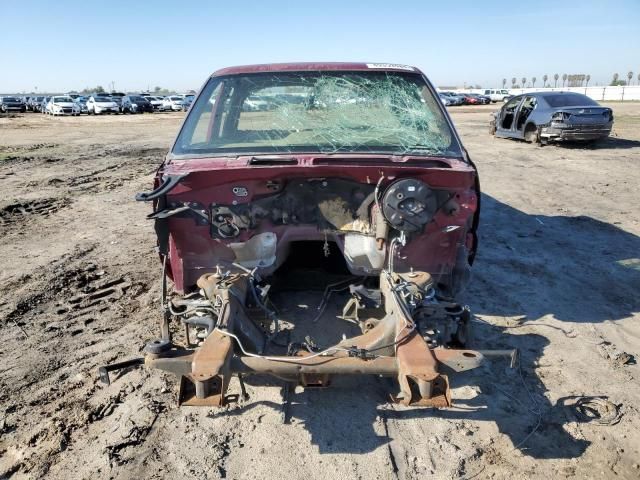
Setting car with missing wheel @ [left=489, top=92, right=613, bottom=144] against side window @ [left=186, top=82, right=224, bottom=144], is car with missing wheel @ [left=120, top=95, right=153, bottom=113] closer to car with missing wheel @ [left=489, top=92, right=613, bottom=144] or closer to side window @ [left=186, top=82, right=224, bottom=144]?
car with missing wheel @ [left=489, top=92, right=613, bottom=144]

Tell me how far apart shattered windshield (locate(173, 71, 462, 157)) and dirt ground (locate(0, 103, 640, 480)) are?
5.30 feet

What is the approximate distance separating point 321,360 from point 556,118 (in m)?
12.8

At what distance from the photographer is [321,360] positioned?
8.43ft

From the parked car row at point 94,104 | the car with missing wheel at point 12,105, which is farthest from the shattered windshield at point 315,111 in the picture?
the car with missing wheel at point 12,105

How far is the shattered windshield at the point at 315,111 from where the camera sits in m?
3.75

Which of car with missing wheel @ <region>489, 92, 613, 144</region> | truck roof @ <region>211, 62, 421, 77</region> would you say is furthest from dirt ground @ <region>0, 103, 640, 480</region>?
car with missing wheel @ <region>489, 92, 613, 144</region>

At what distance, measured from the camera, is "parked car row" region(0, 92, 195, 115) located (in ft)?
125

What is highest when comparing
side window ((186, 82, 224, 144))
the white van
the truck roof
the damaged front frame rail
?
the truck roof

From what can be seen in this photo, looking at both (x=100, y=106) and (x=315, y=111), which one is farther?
(x=100, y=106)

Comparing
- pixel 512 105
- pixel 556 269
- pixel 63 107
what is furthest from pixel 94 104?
pixel 556 269

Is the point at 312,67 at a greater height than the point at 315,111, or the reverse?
the point at 312,67

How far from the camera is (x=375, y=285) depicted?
3877 mm

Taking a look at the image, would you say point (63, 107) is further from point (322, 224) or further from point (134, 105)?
point (322, 224)

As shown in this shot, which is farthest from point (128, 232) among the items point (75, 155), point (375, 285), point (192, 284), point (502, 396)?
point (75, 155)
